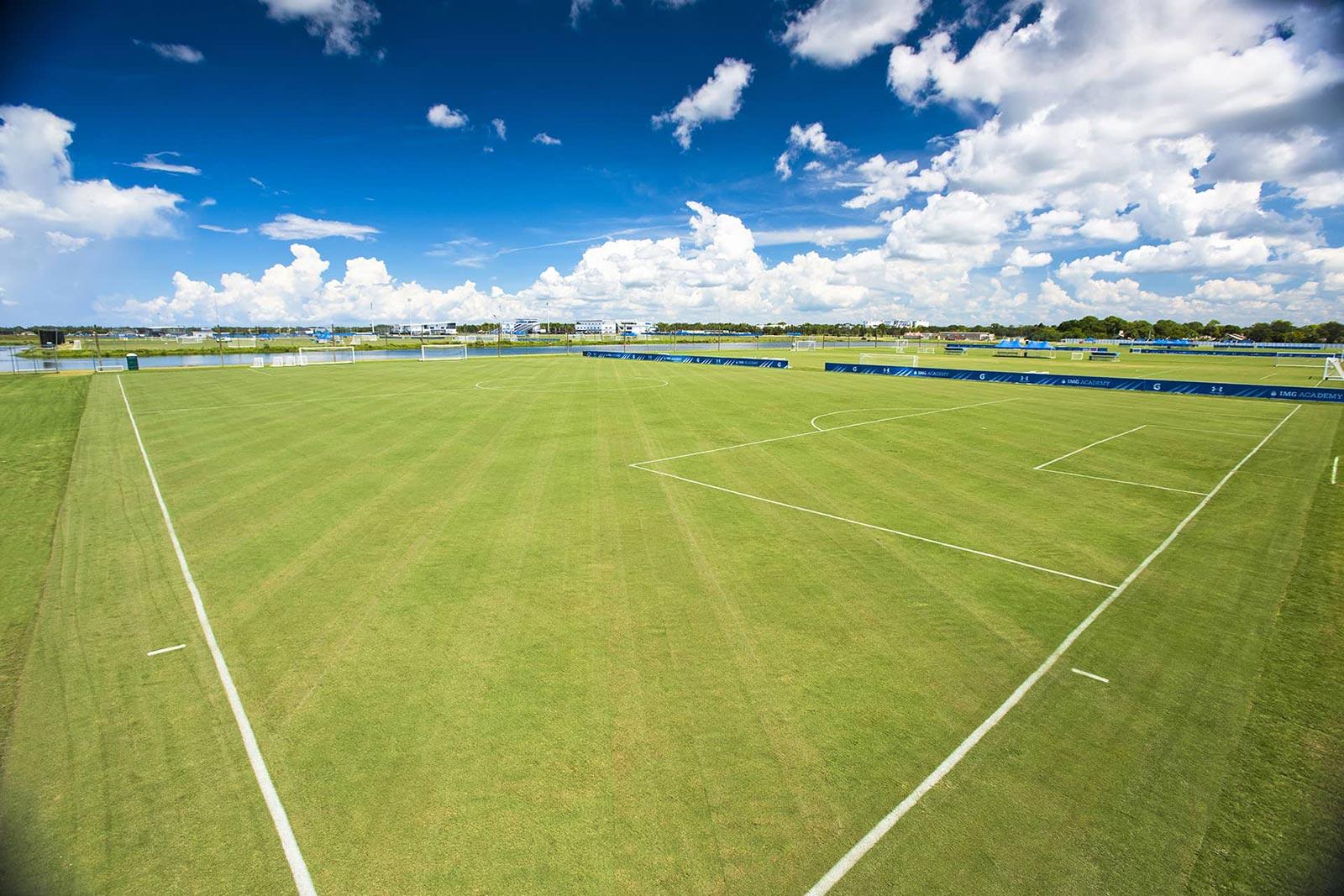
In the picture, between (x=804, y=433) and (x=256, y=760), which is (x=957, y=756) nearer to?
(x=256, y=760)

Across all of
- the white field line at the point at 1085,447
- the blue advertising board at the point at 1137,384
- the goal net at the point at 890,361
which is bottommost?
the white field line at the point at 1085,447

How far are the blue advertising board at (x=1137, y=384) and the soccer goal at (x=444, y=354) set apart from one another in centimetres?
5368

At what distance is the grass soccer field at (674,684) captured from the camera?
4492mm

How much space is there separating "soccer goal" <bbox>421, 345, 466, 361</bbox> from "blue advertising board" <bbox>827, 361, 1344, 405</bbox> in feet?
176

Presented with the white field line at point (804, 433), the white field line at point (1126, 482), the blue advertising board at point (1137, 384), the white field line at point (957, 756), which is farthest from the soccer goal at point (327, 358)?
the white field line at point (957, 756)

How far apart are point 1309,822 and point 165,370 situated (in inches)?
2936

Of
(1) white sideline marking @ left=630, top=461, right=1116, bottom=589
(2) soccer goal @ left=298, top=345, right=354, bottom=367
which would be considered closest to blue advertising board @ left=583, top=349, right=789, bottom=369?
(2) soccer goal @ left=298, top=345, right=354, bottom=367

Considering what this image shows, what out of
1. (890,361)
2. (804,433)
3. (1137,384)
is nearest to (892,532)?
(804,433)

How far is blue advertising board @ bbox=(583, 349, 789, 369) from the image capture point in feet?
206

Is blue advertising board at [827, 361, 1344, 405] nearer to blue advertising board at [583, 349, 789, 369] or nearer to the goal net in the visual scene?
the goal net

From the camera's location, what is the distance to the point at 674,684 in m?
6.58

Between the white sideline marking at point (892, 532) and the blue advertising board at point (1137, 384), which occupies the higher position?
the blue advertising board at point (1137, 384)

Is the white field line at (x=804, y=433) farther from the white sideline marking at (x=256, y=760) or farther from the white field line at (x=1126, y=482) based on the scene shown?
the white sideline marking at (x=256, y=760)

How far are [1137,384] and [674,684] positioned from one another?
156ft
